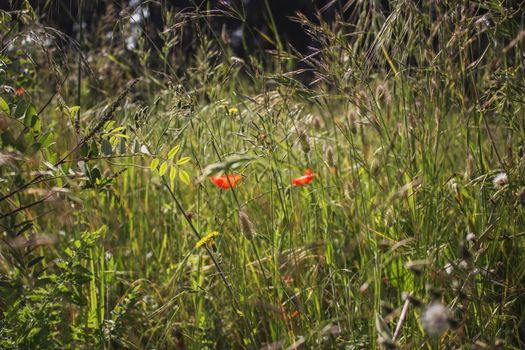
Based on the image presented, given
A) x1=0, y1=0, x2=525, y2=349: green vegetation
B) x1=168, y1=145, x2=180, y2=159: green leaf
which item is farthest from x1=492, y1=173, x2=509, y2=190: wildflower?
x1=168, y1=145, x2=180, y2=159: green leaf

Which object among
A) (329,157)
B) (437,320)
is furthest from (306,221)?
(437,320)

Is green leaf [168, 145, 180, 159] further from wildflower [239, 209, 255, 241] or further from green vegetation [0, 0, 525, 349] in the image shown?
wildflower [239, 209, 255, 241]

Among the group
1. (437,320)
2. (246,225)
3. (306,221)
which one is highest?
(437,320)

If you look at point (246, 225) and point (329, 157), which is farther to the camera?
point (329, 157)

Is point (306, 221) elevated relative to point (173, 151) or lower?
lower

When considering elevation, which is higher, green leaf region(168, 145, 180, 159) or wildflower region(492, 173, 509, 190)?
green leaf region(168, 145, 180, 159)

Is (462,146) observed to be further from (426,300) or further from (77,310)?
(77,310)

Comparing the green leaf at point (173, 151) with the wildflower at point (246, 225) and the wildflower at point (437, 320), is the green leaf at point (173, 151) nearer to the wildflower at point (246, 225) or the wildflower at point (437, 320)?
the wildflower at point (246, 225)

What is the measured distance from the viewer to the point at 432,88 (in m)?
1.38

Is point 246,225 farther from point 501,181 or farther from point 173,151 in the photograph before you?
point 501,181

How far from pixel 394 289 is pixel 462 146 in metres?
0.70

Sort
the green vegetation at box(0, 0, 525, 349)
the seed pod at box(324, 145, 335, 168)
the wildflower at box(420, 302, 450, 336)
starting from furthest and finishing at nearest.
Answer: the seed pod at box(324, 145, 335, 168)
the green vegetation at box(0, 0, 525, 349)
the wildflower at box(420, 302, 450, 336)

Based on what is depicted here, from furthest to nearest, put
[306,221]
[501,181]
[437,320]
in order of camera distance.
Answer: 1. [306,221]
2. [501,181]
3. [437,320]

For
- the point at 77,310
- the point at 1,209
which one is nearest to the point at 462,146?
the point at 77,310
